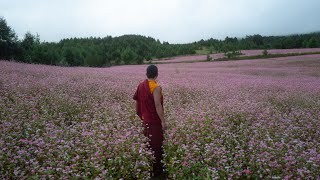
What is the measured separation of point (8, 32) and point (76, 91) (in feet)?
95.1

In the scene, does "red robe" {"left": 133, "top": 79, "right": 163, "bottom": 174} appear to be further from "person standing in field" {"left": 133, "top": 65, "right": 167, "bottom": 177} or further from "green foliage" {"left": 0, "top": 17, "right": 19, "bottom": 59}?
"green foliage" {"left": 0, "top": 17, "right": 19, "bottom": 59}

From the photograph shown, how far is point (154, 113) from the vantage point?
565 centimetres

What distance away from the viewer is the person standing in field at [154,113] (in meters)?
5.50

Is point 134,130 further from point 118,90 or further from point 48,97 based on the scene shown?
point 118,90

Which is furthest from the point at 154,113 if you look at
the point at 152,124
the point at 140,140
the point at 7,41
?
the point at 7,41

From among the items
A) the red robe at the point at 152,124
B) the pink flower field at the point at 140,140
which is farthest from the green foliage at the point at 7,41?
the red robe at the point at 152,124

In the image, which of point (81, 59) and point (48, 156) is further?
point (81, 59)

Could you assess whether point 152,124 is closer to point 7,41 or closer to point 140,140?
point 140,140

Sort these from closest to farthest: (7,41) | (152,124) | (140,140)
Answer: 1. (140,140)
2. (152,124)
3. (7,41)

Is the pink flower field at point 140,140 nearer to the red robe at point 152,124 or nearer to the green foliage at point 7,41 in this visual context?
the red robe at point 152,124

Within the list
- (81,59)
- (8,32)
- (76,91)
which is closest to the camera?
(76,91)

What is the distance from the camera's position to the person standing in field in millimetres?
5504

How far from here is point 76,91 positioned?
10461 millimetres

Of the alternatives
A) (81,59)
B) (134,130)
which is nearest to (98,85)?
(134,130)
